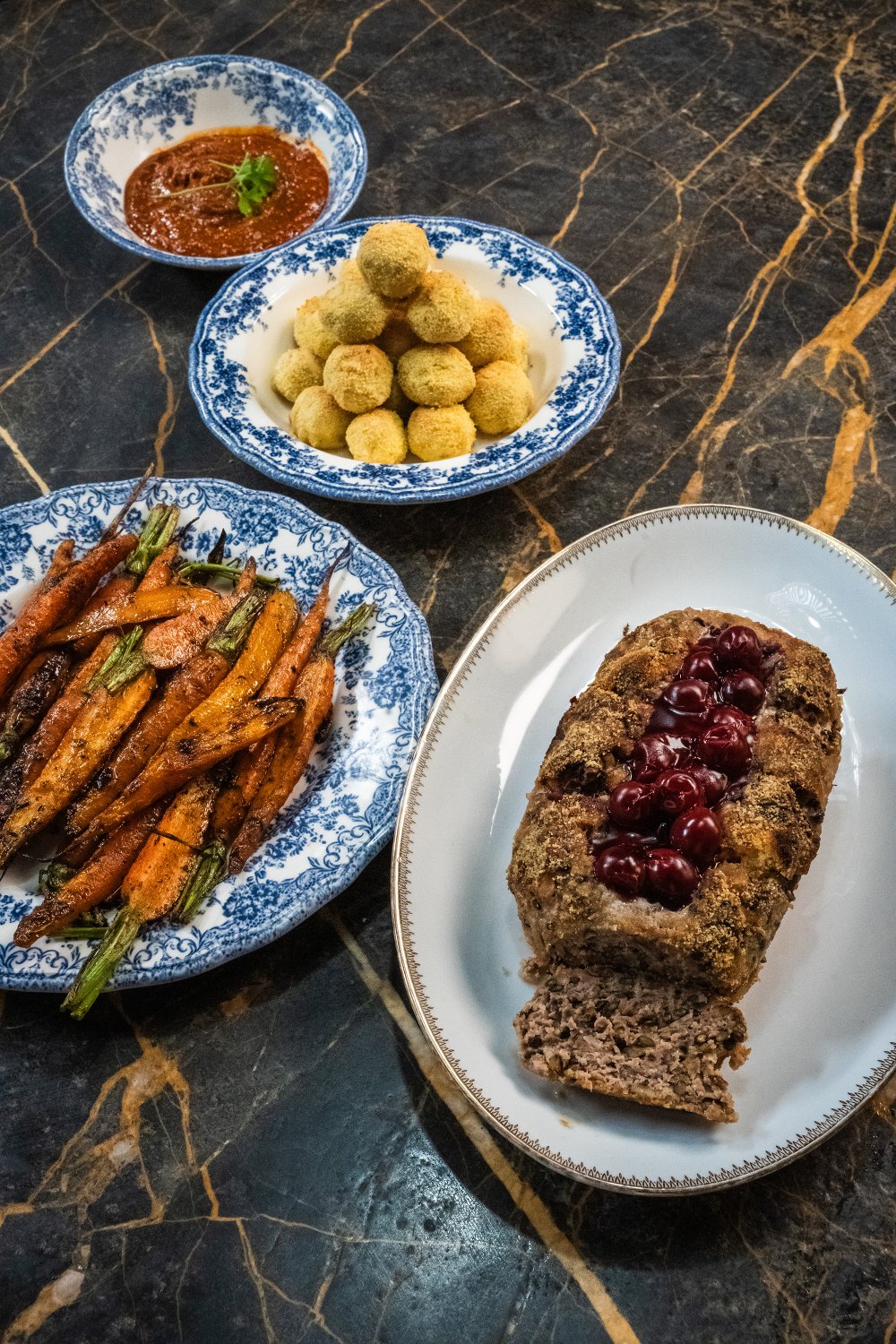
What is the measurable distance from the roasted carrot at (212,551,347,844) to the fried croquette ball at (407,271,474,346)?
97 cm

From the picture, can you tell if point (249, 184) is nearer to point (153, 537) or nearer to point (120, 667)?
point (153, 537)

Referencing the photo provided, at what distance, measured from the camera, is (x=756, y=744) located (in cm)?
234

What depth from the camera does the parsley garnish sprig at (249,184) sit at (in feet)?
13.1

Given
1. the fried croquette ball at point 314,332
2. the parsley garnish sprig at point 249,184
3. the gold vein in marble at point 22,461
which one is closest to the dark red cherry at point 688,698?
the fried croquette ball at point 314,332

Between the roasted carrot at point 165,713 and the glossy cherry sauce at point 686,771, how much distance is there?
41.0 inches

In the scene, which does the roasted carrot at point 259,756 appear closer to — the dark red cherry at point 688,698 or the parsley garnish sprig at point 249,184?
the dark red cherry at point 688,698

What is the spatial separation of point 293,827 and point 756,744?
3.49ft

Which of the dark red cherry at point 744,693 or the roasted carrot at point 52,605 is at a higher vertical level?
the dark red cherry at point 744,693

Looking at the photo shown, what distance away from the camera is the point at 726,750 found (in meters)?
2.28

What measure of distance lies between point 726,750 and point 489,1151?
39.0 inches

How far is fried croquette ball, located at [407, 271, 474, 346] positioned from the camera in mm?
3162

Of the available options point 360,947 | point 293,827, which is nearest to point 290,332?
point 293,827

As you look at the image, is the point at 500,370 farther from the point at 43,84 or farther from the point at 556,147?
the point at 43,84

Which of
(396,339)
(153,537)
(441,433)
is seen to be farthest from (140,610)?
(396,339)
